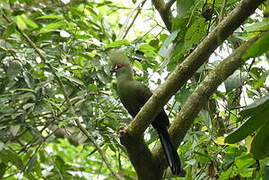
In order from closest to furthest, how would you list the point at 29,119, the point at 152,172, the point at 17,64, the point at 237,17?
the point at 237,17
the point at 152,172
the point at 17,64
the point at 29,119

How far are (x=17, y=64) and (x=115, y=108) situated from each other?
68 cm

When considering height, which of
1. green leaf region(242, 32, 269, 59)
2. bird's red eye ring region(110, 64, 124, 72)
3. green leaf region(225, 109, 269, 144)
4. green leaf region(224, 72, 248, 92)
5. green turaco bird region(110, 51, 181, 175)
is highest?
bird's red eye ring region(110, 64, 124, 72)

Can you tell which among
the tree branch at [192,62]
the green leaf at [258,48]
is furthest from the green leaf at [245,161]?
the green leaf at [258,48]

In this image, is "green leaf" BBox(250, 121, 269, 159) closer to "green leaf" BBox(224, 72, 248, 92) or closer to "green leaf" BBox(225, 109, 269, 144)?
"green leaf" BBox(225, 109, 269, 144)

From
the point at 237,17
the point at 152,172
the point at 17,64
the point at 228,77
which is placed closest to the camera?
the point at 237,17

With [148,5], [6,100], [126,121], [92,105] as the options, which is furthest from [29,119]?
[148,5]

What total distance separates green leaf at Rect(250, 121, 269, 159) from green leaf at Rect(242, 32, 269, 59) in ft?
0.69

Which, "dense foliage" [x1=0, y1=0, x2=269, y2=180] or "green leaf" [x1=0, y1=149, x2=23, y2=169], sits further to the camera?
"green leaf" [x1=0, y1=149, x2=23, y2=169]

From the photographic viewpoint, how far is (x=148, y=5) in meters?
3.38

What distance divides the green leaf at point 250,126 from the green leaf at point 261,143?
0.04 ft

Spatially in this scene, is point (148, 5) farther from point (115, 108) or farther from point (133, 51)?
point (115, 108)

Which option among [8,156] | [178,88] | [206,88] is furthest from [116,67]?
[178,88]

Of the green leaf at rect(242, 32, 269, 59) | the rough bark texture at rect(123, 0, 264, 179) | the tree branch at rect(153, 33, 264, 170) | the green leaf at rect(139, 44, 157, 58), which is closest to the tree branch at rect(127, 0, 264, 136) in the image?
the rough bark texture at rect(123, 0, 264, 179)

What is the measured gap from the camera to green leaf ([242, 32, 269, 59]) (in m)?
0.79
